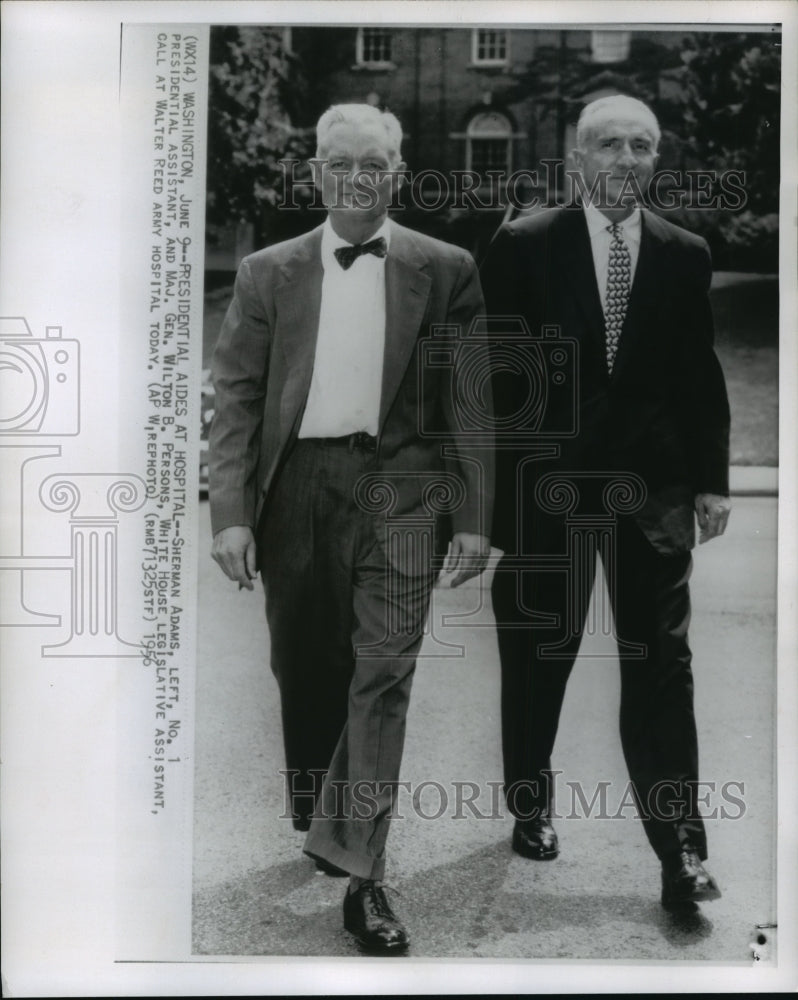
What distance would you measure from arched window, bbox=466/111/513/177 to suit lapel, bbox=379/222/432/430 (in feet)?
1.05

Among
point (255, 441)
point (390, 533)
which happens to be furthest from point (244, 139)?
point (390, 533)

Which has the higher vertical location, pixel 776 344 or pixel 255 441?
pixel 776 344

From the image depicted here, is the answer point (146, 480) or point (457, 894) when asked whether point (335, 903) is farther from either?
point (146, 480)

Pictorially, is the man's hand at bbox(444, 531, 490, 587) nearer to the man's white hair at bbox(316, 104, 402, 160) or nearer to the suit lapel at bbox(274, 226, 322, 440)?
the suit lapel at bbox(274, 226, 322, 440)

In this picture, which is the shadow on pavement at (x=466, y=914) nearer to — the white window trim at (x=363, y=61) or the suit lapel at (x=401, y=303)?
the suit lapel at (x=401, y=303)

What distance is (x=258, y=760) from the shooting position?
10.8 ft

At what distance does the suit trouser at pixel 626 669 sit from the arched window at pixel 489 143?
117 cm

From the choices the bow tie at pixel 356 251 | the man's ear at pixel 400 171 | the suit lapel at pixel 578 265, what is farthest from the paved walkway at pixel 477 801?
the man's ear at pixel 400 171

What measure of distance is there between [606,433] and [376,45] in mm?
1469

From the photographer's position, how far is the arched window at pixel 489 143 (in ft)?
10.4

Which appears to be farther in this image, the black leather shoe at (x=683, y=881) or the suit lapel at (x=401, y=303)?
the black leather shoe at (x=683, y=881)

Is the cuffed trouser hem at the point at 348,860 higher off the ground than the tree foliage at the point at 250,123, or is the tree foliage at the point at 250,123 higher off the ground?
the tree foliage at the point at 250,123

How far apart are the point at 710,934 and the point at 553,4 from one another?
3.13 m

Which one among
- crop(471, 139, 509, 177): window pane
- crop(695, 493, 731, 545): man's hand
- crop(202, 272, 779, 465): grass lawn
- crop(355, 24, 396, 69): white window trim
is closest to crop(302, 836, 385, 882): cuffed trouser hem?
crop(695, 493, 731, 545): man's hand
